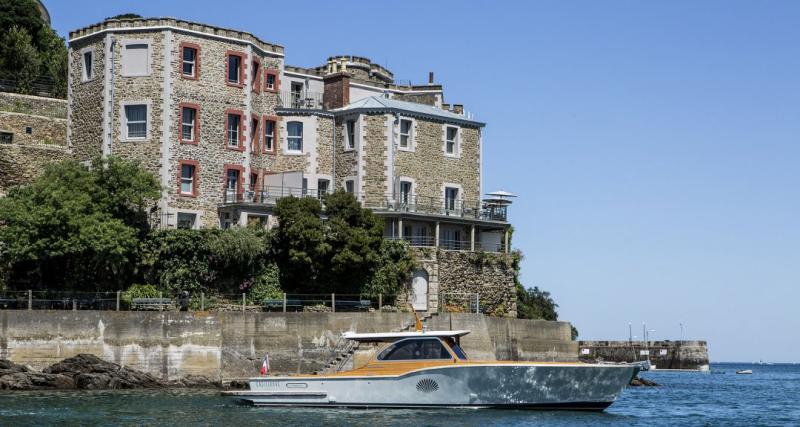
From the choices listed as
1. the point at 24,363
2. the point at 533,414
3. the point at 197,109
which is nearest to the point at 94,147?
the point at 197,109

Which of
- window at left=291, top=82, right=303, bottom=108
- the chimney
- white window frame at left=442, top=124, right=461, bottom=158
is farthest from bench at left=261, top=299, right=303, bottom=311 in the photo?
white window frame at left=442, top=124, right=461, bottom=158

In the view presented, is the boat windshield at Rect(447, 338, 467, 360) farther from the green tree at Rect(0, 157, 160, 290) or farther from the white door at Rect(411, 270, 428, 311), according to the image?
the white door at Rect(411, 270, 428, 311)

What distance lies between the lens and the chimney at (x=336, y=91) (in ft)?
237

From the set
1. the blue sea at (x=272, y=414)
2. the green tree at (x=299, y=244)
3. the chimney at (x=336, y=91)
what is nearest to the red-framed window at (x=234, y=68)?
the chimney at (x=336, y=91)

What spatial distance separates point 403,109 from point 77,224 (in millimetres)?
20131

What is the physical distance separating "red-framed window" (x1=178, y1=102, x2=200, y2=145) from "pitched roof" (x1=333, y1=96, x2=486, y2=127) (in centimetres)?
891

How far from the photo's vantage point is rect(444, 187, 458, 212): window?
71.3m

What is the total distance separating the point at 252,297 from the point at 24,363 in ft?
39.9

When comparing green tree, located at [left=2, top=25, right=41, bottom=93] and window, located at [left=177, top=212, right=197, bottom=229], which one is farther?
green tree, located at [left=2, top=25, right=41, bottom=93]

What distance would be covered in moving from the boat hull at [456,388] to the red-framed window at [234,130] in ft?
80.0

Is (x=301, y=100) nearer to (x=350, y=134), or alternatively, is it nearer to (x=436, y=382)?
(x=350, y=134)

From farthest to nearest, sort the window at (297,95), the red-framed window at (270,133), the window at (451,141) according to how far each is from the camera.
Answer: the window at (451,141), the window at (297,95), the red-framed window at (270,133)

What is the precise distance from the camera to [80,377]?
5225 centimetres

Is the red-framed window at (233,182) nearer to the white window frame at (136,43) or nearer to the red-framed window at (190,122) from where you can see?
the red-framed window at (190,122)
